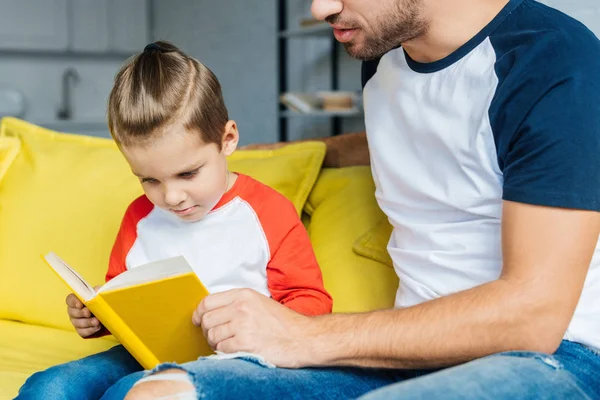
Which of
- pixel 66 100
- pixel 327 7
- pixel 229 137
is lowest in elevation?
pixel 66 100

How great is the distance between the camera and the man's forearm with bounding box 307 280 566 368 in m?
1.02

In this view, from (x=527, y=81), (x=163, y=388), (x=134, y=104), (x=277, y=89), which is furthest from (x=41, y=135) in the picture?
(x=277, y=89)

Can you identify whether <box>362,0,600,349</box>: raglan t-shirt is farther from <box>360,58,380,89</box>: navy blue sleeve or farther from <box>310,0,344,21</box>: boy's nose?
<box>310,0,344,21</box>: boy's nose

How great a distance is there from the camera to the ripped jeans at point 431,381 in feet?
3.01

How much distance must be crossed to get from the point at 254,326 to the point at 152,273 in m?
0.17

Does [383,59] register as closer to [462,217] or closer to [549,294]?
[462,217]

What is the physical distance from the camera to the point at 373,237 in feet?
4.92

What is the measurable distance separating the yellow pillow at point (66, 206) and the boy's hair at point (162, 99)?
359 millimetres

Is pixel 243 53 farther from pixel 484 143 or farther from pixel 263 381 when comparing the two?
pixel 263 381

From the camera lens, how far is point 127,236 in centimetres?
142

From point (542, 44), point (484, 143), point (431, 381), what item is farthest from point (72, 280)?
point (542, 44)

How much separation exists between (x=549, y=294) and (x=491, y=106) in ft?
0.94

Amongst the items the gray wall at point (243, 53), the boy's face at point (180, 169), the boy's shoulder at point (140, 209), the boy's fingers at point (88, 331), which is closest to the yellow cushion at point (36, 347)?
the boy's fingers at point (88, 331)

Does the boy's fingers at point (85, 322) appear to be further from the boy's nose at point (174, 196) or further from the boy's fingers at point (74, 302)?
the boy's nose at point (174, 196)
